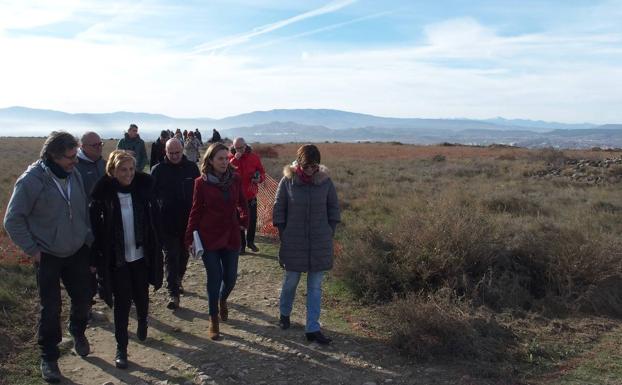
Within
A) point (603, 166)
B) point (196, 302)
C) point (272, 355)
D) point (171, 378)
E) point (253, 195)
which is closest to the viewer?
point (171, 378)

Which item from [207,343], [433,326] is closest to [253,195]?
[207,343]

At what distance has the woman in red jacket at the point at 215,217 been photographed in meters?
4.87

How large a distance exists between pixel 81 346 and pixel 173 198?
1758 mm

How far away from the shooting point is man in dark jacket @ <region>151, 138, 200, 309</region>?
557 centimetres

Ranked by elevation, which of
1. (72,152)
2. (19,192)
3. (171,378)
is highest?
(72,152)

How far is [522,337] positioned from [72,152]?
4387 mm

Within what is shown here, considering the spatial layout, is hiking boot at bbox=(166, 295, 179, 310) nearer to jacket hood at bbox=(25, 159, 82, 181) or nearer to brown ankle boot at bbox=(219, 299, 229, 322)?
brown ankle boot at bbox=(219, 299, 229, 322)

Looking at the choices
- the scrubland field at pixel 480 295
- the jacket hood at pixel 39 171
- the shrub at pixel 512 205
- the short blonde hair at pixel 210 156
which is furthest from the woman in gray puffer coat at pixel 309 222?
the shrub at pixel 512 205

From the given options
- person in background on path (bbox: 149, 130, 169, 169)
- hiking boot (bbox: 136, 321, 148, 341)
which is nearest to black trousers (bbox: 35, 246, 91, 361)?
hiking boot (bbox: 136, 321, 148, 341)

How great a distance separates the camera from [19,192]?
3746 millimetres

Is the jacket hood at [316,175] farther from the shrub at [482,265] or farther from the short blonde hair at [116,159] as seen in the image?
the shrub at [482,265]

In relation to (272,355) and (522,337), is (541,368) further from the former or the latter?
(272,355)

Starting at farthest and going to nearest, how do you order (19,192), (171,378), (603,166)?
(603,166), (171,378), (19,192)

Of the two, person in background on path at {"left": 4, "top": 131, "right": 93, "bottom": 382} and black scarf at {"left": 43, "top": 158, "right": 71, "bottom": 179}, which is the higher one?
black scarf at {"left": 43, "top": 158, "right": 71, "bottom": 179}
